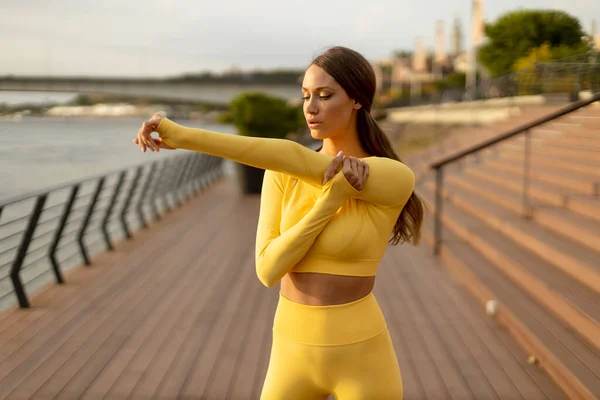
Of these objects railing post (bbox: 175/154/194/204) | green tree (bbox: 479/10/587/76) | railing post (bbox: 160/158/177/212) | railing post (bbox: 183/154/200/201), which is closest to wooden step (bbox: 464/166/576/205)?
railing post (bbox: 160/158/177/212)

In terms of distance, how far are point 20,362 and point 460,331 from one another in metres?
2.88

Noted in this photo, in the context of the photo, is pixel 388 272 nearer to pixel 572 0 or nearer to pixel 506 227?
pixel 506 227

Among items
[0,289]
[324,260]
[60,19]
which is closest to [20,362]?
[0,289]

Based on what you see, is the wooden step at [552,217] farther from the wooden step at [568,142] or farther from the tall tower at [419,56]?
the tall tower at [419,56]

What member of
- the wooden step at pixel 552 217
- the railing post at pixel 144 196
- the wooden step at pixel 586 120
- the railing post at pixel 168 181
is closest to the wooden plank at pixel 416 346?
the wooden step at pixel 552 217

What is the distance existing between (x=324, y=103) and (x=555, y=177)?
6.58 metres

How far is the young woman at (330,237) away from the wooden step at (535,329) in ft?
6.67

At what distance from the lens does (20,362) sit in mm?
4152

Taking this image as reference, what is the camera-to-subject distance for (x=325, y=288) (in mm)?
1692

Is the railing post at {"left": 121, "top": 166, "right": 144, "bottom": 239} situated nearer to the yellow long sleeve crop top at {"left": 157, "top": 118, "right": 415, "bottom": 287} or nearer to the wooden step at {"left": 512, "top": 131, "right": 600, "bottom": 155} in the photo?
the wooden step at {"left": 512, "top": 131, "right": 600, "bottom": 155}

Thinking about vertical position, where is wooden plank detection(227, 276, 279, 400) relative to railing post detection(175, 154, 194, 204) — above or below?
above

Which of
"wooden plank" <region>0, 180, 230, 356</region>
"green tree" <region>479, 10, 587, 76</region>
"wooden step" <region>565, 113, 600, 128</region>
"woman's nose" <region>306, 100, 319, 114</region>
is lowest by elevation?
"wooden plank" <region>0, 180, 230, 356</region>

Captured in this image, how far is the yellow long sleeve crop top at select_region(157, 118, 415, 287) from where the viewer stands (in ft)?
5.10

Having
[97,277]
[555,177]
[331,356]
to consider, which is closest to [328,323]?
[331,356]
